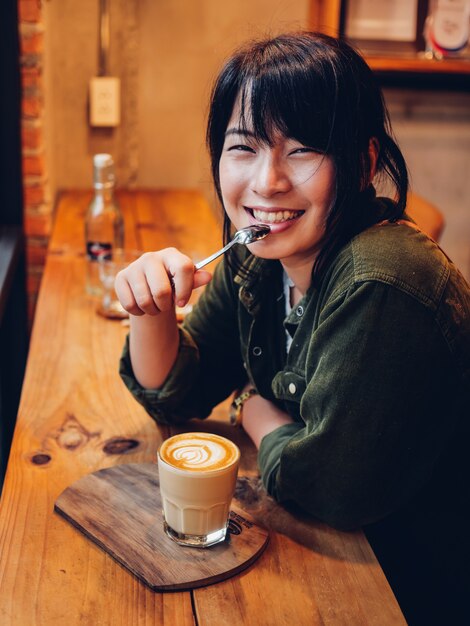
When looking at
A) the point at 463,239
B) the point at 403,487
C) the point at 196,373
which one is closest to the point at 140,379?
the point at 196,373

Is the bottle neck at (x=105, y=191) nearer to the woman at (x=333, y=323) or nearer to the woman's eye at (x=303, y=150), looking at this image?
the woman at (x=333, y=323)

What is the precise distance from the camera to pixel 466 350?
3.01 feet

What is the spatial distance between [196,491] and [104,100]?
85.1 inches

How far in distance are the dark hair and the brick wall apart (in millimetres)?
1282

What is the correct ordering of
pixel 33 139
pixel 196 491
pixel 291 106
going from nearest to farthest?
pixel 196 491 < pixel 291 106 < pixel 33 139

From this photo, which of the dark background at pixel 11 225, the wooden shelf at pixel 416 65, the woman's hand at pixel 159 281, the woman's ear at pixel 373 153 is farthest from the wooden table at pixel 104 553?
the wooden shelf at pixel 416 65

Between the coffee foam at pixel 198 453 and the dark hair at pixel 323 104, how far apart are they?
0.28 meters

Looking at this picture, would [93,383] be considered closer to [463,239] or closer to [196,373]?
[196,373]

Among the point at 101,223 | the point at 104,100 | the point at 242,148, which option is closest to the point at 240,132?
the point at 242,148

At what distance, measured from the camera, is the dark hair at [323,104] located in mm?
958

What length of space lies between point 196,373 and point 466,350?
44cm

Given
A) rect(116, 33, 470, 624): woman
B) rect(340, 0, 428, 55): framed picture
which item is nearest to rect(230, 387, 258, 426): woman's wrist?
rect(116, 33, 470, 624): woman

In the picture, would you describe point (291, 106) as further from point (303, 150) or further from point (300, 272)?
point (300, 272)

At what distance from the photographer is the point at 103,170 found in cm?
169
